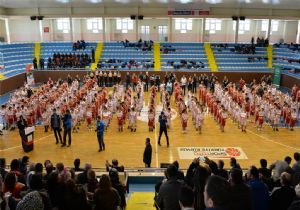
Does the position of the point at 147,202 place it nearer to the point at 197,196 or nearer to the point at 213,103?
the point at 197,196

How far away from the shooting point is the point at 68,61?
31469 millimetres

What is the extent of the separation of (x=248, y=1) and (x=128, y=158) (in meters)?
23.1

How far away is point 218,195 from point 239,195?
2.96 feet

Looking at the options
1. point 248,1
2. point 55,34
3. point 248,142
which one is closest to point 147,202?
point 248,142

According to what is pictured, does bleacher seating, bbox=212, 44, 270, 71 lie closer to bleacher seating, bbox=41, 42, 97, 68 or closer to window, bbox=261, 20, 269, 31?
window, bbox=261, 20, 269, 31

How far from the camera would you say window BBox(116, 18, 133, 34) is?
42656 millimetres

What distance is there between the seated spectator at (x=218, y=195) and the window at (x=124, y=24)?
136ft

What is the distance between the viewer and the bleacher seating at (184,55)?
1307 inches

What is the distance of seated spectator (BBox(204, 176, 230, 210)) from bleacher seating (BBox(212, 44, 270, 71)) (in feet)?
95.9

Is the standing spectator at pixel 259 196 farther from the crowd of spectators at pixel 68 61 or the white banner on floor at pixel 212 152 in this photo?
the crowd of spectators at pixel 68 61

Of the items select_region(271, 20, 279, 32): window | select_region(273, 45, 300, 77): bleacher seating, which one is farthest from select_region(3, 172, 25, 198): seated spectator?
select_region(271, 20, 279, 32): window

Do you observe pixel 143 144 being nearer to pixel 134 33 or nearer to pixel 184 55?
pixel 184 55

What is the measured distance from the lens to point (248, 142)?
14484 millimetres

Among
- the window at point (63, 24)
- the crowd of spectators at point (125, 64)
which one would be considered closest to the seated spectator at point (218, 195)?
the crowd of spectators at point (125, 64)
